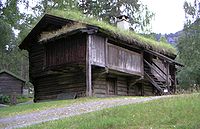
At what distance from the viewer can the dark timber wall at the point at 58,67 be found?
21.0 metres

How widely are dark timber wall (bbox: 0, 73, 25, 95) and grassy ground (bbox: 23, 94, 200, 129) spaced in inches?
1465

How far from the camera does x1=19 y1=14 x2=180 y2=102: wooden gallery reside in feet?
67.6

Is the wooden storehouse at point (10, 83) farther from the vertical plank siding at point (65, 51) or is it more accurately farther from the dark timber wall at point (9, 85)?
the vertical plank siding at point (65, 51)

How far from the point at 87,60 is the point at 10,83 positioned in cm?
2875

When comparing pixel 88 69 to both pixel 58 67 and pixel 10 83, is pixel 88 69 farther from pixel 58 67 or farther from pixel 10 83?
pixel 10 83

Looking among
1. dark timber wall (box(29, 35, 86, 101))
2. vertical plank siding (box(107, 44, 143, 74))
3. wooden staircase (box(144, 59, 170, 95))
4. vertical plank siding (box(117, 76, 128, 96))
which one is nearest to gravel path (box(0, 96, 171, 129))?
dark timber wall (box(29, 35, 86, 101))

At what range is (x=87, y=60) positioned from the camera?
65.3 feet

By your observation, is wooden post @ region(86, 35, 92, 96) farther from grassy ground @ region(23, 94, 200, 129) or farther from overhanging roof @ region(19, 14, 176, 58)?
grassy ground @ region(23, 94, 200, 129)

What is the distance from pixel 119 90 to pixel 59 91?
443cm

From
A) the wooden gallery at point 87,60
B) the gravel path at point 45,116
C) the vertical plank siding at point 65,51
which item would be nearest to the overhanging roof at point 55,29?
the wooden gallery at point 87,60

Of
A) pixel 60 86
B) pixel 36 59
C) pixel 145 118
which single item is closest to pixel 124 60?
pixel 60 86

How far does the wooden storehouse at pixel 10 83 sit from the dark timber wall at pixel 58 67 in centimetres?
2005

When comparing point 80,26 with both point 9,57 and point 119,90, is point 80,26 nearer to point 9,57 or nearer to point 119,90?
point 119,90

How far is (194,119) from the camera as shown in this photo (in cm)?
820
